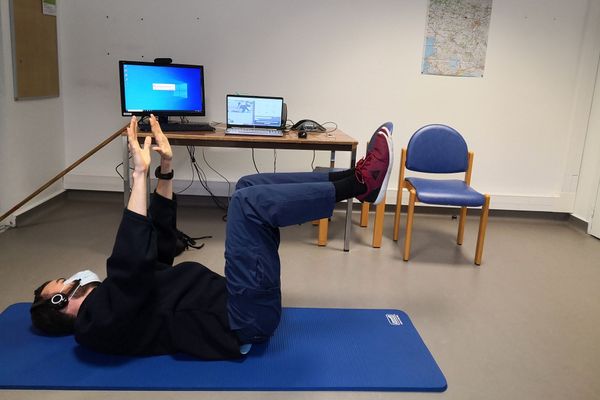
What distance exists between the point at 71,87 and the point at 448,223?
351cm

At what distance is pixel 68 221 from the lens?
3.74 m

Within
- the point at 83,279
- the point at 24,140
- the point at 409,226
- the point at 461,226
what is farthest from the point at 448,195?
the point at 24,140

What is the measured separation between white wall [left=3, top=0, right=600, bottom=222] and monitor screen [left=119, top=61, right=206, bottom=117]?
0.46 m

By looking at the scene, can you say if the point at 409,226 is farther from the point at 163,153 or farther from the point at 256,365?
the point at 163,153

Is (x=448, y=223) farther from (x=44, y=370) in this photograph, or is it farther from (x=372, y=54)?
(x=44, y=370)

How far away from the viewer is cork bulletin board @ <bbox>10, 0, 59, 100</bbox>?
3.39m

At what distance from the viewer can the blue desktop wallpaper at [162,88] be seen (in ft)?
11.4

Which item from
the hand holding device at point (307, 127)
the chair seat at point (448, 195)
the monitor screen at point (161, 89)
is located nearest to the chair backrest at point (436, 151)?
the chair seat at point (448, 195)

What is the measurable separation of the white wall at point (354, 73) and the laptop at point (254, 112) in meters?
0.69

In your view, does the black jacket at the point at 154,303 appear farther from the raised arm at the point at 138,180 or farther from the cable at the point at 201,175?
the cable at the point at 201,175

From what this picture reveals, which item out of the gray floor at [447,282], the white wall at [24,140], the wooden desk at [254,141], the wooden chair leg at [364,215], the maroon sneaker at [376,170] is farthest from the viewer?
the wooden chair leg at [364,215]

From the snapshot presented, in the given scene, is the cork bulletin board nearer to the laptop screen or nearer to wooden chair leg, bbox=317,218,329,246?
the laptop screen

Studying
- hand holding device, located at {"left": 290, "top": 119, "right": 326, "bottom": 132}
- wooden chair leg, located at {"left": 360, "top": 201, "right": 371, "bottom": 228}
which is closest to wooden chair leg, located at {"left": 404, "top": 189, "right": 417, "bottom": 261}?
wooden chair leg, located at {"left": 360, "top": 201, "right": 371, "bottom": 228}

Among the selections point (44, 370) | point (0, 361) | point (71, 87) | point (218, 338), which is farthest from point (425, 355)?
point (71, 87)
